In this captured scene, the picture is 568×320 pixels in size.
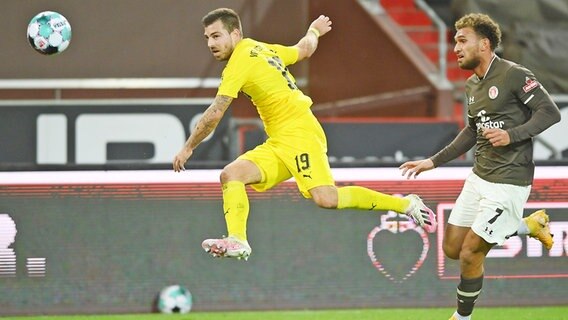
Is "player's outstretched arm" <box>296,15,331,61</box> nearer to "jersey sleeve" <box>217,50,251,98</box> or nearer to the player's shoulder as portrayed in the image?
"jersey sleeve" <box>217,50,251,98</box>

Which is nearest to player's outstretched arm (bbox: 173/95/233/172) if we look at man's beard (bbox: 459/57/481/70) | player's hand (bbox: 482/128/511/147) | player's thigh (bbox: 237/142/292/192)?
player's thigh (bbox: 237/142/292/192)

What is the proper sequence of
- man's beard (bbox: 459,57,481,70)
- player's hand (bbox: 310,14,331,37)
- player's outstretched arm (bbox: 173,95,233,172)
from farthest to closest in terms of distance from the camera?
player's hand (bbox: 310,14,331,37)
man's beard (bbox: 459,57,481,70)
player's outstretched arm (bbox: 173,95,233,172)

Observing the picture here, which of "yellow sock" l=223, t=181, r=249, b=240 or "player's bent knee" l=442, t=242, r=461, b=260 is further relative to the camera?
"player's bent knee" l=442, t=242, r=461, b=260

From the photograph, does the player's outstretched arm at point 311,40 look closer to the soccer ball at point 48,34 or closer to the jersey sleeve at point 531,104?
the jersey sleeve at point 531,104

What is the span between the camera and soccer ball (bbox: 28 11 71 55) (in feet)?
33.6

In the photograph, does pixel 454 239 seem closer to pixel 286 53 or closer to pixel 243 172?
pixel 243 172

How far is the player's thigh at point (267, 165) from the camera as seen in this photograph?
9.25m

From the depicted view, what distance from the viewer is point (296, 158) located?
927cm

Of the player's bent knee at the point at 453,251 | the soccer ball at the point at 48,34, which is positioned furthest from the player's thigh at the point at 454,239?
the soccer ball at the point at 48,34

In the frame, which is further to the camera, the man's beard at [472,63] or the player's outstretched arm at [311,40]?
the player's outstretched arm at [311,40]

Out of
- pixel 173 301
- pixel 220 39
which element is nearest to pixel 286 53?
pixel 220 39

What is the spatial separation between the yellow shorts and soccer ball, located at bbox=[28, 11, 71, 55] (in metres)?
1.89

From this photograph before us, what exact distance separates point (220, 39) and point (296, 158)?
933 millimetres

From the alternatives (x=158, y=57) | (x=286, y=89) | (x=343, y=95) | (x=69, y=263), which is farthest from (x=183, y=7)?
(x=286, y=89)
